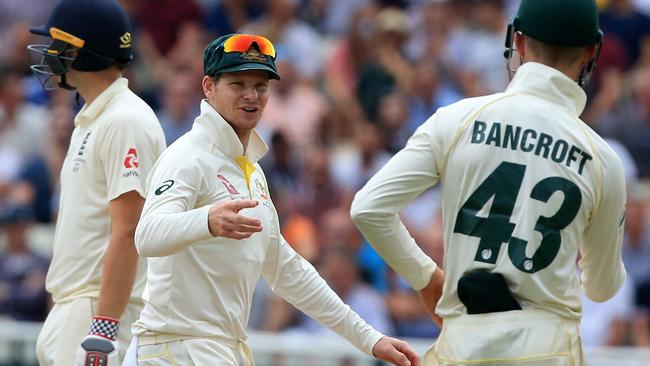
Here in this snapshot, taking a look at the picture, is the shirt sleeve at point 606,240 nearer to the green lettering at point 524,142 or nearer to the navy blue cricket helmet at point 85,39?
the green lettering at point 524,142

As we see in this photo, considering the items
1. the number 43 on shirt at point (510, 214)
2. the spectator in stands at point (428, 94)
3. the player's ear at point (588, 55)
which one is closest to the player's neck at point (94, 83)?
the number 43 on shirt at point (510, 214)

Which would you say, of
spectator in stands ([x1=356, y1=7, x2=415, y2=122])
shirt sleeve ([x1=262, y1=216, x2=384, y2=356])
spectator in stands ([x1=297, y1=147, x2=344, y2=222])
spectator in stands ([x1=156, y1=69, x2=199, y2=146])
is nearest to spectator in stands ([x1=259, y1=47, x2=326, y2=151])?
spectator in stands ([x1=356, y1=7, x2=415, y2=122])

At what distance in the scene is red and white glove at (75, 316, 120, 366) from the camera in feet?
21.3

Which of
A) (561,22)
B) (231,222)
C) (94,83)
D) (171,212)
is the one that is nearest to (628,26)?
(94,83)

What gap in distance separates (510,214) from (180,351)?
1530 millimetres

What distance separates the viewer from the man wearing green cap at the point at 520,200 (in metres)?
5.39

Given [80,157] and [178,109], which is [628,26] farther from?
[80,157]

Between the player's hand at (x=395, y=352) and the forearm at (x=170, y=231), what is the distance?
1.22 metres

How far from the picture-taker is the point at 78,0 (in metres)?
7.17

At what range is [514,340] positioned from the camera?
5391 millimetres

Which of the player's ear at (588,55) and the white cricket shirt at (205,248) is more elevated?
the player's ear at (588,55)

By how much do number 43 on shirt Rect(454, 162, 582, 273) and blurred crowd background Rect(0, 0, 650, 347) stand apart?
229 inches

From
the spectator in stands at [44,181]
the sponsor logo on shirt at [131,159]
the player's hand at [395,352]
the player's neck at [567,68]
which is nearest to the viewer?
the player's neck at [567,68]

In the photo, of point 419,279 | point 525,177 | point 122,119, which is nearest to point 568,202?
point 525,177
